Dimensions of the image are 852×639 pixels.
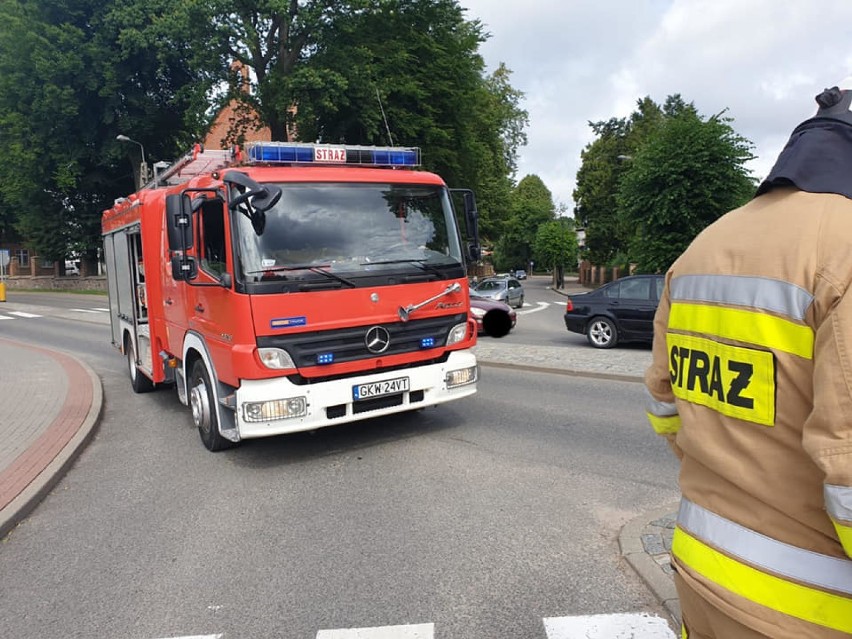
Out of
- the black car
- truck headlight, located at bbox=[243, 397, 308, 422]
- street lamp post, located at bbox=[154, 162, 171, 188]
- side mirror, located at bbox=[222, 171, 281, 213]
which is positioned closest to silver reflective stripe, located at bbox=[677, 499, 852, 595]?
truck headlight, located at bbox=[243, 397, 308, 422]

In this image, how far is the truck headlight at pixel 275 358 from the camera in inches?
211

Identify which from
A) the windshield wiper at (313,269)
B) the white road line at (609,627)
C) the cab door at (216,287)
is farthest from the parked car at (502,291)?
the white road line at (609,627)

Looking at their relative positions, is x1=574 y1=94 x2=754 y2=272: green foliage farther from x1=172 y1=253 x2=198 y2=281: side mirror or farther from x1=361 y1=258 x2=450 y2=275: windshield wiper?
x1=172 y1=253 x2=198 y2=281: side mirror

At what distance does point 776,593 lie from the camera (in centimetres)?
148

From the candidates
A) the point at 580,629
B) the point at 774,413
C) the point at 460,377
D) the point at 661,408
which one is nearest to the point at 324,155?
the point at 460,377

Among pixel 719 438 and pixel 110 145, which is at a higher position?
pixel 110 145

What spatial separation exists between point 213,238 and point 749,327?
506cm

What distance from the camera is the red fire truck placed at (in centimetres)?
538

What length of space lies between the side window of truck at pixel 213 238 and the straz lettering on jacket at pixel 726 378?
4.50m

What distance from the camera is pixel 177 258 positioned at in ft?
18.7

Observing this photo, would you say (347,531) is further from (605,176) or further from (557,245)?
(557,245)

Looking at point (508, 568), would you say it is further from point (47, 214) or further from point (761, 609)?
point (47, 214)

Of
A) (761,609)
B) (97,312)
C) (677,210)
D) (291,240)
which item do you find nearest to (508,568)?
(761,609)

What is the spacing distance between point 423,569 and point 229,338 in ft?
8.95
